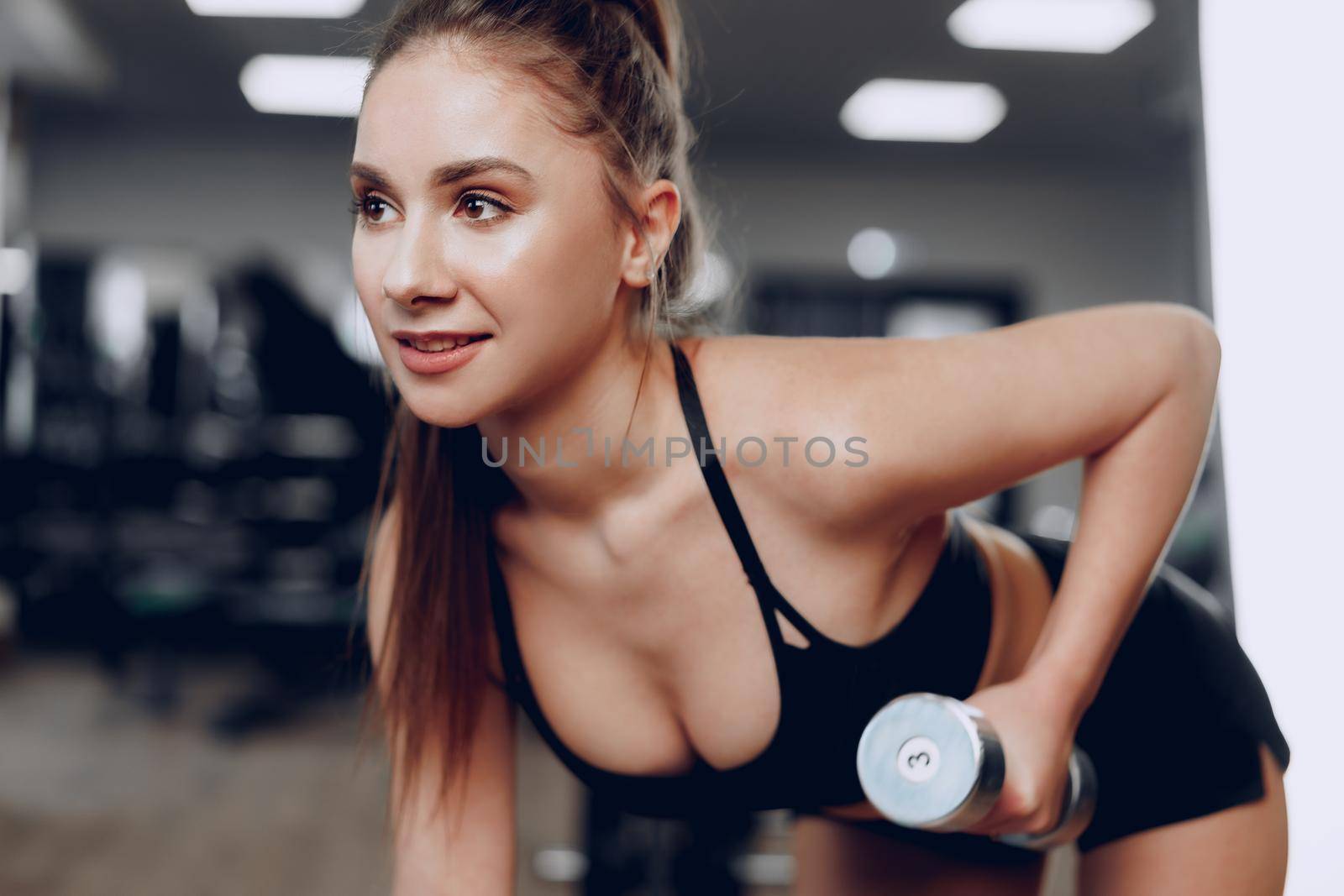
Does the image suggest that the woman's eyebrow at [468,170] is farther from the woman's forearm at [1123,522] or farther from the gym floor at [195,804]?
the gym floor at [195,804]

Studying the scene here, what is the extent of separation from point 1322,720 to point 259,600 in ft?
9.68

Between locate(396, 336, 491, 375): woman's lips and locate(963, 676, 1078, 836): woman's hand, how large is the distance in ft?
1.11

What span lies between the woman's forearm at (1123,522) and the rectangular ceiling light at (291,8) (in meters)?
2.74

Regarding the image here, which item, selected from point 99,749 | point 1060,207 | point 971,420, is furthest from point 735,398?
point 1060,207

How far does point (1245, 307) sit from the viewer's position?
120cm

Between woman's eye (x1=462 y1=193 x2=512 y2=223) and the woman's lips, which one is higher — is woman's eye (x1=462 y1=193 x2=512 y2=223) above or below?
above

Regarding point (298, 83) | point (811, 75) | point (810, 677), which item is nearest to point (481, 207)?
point (810, 677)

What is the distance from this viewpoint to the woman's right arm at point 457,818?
2.41 ft

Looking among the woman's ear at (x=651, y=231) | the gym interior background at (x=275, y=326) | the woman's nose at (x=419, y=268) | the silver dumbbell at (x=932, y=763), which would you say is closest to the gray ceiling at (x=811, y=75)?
the gym interior background at (x=275, y=326)

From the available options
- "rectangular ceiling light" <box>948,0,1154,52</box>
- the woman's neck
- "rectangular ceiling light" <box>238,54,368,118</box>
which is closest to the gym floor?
the woman's neck

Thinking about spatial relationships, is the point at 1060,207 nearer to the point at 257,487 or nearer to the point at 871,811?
the point at 257,487

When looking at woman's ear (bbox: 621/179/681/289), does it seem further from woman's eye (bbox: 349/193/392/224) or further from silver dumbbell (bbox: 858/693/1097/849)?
silver dumbbell (bbox: 858/693/1097/849)

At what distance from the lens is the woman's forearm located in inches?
24.5

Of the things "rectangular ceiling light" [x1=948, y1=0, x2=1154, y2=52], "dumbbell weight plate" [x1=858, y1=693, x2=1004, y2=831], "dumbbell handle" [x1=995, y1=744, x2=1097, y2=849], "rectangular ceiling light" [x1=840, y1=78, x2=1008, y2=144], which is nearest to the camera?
"dumbbell weight plate" [x1=858, y1=693, x2=1004, y2=831]
